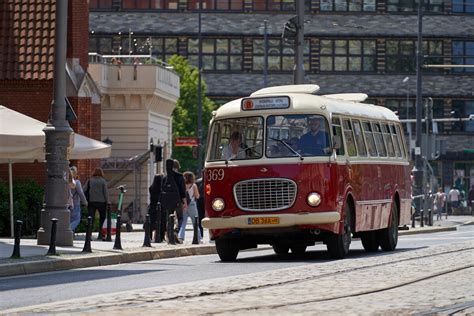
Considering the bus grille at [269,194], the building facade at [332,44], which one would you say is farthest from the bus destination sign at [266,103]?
the building facade at [332,44]

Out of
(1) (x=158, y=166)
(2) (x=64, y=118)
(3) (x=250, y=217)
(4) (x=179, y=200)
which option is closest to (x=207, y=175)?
(3) (x=250, y=217)

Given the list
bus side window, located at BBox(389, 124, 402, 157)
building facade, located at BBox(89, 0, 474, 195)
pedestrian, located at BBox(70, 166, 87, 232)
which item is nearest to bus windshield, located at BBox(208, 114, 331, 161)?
bus side window, located at BBox(389, 124, 402, 157)

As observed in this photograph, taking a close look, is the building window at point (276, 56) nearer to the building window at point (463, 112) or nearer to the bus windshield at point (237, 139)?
the building window at point (463, 112)

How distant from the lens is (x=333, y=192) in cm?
2744

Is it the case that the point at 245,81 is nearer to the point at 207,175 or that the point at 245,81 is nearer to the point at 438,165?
the point at 438,165

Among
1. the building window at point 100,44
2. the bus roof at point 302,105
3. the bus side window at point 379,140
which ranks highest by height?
the bus roof at point 302,105

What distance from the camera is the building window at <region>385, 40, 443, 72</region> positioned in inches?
4097

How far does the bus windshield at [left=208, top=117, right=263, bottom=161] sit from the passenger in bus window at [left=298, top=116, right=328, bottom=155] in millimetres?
723

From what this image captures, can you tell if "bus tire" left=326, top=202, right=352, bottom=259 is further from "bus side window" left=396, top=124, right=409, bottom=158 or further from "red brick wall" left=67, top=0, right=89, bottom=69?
"red brick wall" left=67, top=0, right=89, bottom=69

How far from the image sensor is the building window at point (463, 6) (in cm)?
10444

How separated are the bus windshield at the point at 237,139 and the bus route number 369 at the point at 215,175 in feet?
0.87

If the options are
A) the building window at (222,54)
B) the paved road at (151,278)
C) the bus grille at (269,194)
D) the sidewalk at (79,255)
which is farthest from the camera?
the building window at (222,54)

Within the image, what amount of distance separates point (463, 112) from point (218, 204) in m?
79.3

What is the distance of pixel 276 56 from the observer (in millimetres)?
102875
